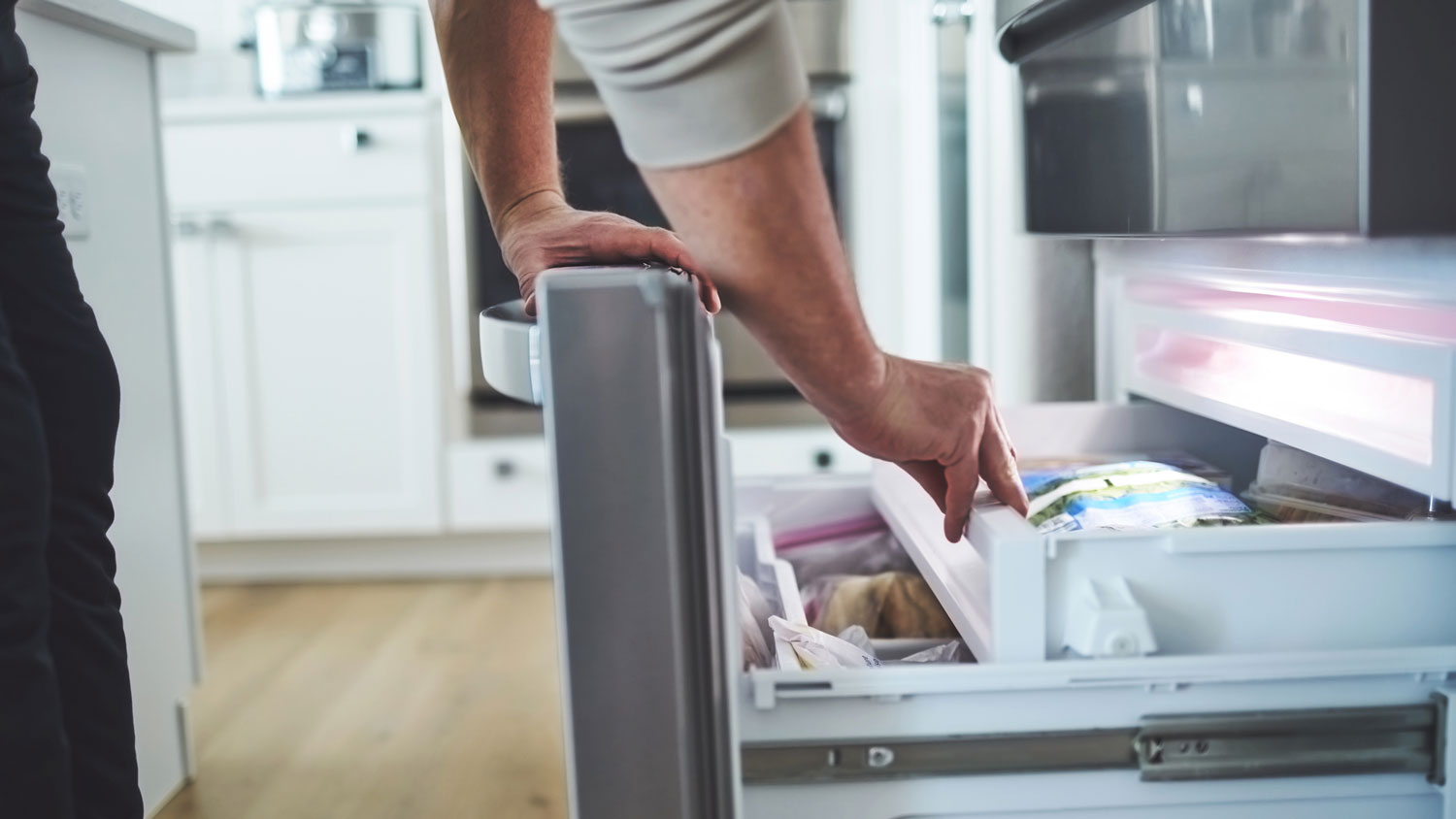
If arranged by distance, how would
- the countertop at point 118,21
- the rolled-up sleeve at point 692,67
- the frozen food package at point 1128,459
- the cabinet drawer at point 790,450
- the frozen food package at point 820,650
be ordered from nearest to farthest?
1. the rolled-up sleeve at point 692,67
2. the frozen food package at point 820,650
3. the frozen food package at point 1128,459
4. the countertop at point 118,21
5. the cabinet drawer at point 790,450

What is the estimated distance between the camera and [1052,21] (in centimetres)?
101

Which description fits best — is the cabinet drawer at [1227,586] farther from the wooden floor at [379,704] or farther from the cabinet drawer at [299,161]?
the cabinet drawer at [299,161]

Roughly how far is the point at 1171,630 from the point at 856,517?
1.44 feet

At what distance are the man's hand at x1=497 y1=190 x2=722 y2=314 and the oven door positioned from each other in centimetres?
148

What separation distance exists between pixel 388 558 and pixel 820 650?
1.89m

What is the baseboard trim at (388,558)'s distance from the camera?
2.53 metres

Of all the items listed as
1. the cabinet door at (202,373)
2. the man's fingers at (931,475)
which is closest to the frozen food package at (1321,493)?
the man's fingers at (931,475)

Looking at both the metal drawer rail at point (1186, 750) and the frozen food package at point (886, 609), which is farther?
the frozen food package at point (886, 609)

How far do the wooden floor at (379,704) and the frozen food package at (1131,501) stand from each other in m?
0.73

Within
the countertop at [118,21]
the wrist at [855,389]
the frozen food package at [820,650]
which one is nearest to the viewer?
the wrist at [855,389]

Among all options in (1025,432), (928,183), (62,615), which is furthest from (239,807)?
(928,183)

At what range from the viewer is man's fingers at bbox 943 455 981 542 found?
729mm

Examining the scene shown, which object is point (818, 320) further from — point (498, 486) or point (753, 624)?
point (498, 486)

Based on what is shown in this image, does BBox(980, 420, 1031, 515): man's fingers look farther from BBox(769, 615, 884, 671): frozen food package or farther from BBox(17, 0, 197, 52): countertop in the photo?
BBox(17, 0, 197, 52): countertop
